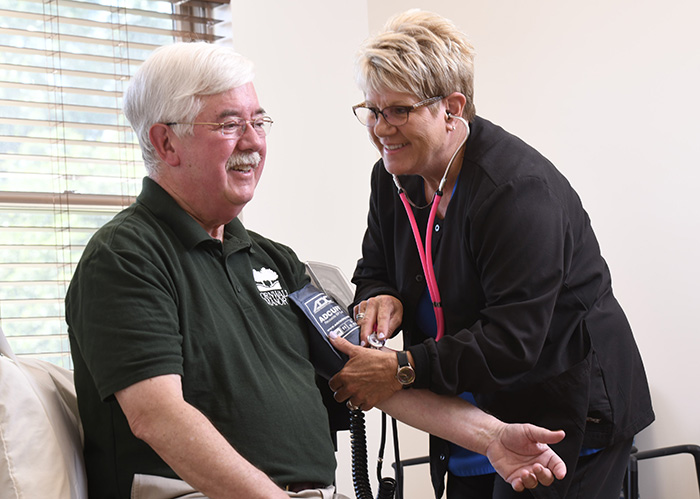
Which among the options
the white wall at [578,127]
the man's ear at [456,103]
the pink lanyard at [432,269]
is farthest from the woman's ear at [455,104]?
the white wall at [578,127]

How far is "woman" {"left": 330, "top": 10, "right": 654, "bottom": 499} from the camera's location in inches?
61.0

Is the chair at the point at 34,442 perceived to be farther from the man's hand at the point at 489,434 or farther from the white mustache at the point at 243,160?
the man's hand at the point at 489,434

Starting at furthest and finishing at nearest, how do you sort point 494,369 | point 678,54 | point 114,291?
point 678,54 → point 494,369 → point 114,291

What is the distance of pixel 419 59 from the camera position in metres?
1.65

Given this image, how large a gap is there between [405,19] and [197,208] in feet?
2.04

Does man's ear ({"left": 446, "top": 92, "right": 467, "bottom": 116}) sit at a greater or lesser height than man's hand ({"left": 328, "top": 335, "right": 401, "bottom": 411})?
greater

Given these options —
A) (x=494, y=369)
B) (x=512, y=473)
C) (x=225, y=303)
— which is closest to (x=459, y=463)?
(x=512, y=473)

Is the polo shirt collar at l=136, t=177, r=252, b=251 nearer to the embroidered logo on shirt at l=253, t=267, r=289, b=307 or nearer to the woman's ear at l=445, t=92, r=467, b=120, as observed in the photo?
the embroidered logo on shirt at l=253, t=267, r=289, b=307

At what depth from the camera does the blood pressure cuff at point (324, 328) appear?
170cm

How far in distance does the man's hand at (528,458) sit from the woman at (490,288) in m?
0.07

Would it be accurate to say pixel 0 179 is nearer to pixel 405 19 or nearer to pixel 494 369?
pixel 405 19

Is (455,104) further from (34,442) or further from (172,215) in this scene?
(34,442)

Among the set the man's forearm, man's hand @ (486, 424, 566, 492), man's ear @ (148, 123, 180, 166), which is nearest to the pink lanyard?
the man's forearm

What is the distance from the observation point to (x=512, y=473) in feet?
5.22
